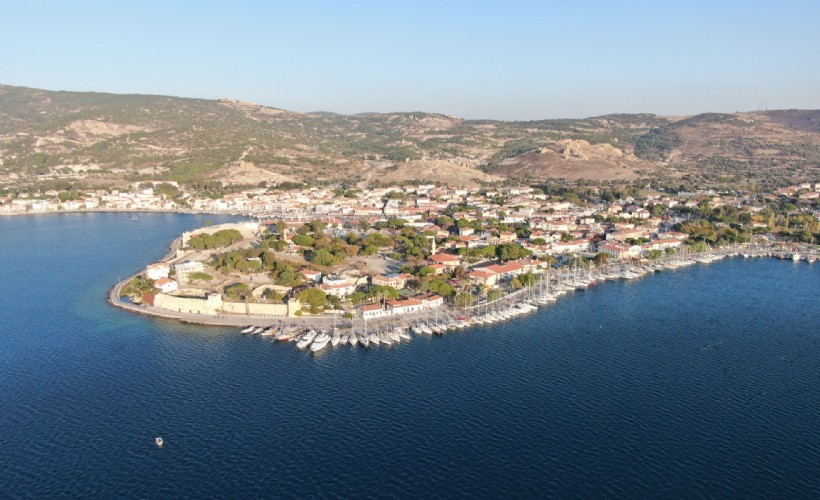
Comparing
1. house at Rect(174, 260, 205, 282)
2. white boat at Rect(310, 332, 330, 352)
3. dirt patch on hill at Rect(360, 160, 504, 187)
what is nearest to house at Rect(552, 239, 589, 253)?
white boat at Rect(310, 332, 330, 352)

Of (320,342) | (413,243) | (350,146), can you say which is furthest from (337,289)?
(350,146)

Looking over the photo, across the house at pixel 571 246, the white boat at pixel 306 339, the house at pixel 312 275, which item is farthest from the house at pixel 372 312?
the house at pixel 571 246

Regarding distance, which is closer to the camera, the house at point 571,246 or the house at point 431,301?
the house at point 431,301

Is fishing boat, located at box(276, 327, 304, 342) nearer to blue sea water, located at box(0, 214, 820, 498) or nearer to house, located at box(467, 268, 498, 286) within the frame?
blue sea water, located at box(0, 214, 820, 498)

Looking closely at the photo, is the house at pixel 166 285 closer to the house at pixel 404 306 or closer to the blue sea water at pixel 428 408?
the blue sea water at pixel 428 408

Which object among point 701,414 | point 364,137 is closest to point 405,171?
point 364,137

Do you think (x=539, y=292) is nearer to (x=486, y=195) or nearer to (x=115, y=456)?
(x=115, y=456)
